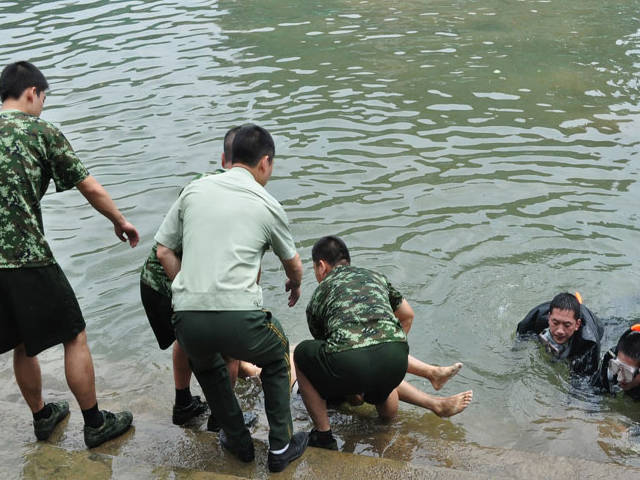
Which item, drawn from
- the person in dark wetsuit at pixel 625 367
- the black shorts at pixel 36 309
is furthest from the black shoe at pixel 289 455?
the person in dark wetsuit at pixel 625 367

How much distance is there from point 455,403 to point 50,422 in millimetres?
2774

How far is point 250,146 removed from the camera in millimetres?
4367

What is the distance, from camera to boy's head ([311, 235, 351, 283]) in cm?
522

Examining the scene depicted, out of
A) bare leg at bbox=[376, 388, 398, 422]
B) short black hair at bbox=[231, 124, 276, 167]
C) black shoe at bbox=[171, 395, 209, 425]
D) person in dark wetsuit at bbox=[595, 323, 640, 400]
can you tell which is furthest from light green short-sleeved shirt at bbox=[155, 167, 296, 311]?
person in dark wetsuit at bbox=[595, 323, 640, 400]

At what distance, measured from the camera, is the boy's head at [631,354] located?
5648 mm

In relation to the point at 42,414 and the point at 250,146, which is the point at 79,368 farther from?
the point at 250,146

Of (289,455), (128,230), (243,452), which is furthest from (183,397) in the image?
(128,230)

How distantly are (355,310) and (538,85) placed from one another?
28.8 ft

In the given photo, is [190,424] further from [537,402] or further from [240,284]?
[537,402]

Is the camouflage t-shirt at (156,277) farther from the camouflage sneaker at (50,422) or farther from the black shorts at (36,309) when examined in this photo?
the camouflage sneaker at (50,422)

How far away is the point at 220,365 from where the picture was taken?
443 centimetres

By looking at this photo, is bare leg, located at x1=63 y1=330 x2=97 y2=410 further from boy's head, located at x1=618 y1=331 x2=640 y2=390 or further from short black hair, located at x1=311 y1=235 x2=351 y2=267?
boy's head, located at x1=618 y1=331 x2=640 y2=390

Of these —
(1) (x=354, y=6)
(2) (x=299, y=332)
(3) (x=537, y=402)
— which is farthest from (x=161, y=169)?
(1) (x=354, y=6)

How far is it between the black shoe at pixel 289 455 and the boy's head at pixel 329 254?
1.16 m
